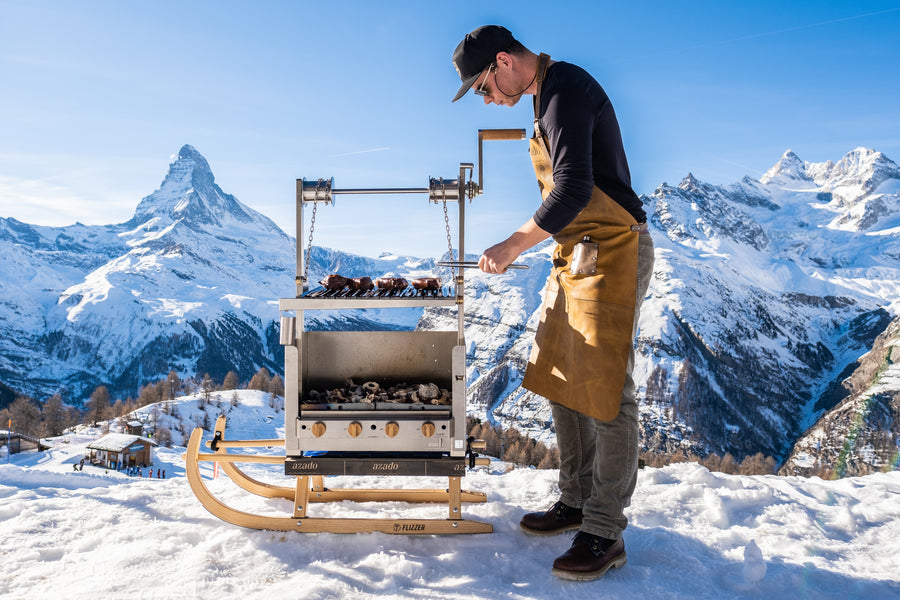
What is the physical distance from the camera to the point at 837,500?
4570mm

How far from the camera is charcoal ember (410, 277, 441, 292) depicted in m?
3.72

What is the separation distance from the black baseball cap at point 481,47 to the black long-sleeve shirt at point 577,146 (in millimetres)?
268

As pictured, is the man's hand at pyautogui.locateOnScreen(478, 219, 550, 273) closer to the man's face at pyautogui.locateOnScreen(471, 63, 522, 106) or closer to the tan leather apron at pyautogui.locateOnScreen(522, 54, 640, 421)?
the tan leather apron at pyautogui.locateOnScreen(522, 54, 640, 421)

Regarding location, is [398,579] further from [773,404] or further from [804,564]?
[773,404]

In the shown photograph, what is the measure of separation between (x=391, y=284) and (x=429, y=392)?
2.32 ft

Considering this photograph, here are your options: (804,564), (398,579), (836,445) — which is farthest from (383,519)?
(836,445)

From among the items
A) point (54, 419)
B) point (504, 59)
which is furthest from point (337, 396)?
point (54, 419)

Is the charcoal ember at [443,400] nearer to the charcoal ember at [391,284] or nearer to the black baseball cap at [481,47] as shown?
the charcoal ember at [391,284]

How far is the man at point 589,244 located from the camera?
111 inches

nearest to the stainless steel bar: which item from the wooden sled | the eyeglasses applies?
the eyeglasses

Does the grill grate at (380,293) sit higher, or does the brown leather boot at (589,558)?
the grill grate at (380,293)

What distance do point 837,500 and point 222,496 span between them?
14.6ft

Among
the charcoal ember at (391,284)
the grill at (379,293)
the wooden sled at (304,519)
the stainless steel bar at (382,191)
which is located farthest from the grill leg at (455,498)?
the stainless steel bar at (382,191)

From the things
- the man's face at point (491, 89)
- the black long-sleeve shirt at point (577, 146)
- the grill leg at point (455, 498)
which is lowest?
the grill leg at point (455, 498)
